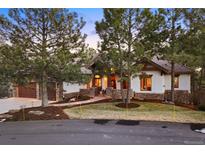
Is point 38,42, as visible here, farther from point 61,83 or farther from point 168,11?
Result: point 168,11

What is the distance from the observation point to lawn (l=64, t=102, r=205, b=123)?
4.80m

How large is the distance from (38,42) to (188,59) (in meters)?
3.24

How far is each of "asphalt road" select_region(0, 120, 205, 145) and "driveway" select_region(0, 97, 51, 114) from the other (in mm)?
433

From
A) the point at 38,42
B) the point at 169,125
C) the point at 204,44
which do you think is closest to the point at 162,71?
the point at 204,44

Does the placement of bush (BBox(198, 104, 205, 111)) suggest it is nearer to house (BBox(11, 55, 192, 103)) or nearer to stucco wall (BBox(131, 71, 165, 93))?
house (BBox(11, 55, 192, 103))

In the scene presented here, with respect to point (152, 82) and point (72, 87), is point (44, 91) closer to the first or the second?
point (72, 87)

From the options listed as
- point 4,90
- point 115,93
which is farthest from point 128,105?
point 4,90

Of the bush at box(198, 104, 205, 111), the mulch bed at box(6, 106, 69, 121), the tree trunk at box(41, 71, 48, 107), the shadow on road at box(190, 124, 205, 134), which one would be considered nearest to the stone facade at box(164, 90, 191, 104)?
the bush at box(198, 104, 205, 111)

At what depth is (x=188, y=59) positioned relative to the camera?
5129mm

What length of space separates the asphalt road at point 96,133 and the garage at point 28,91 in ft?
2.51

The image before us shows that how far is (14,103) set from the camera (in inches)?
203

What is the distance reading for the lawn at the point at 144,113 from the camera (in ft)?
15.8

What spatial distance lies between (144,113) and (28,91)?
8.61 feet
